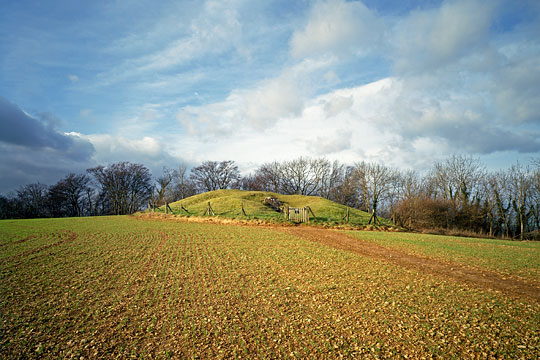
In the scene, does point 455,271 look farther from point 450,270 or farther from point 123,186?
point 123,186

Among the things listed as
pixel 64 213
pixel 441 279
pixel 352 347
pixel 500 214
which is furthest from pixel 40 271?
pixel 64 213

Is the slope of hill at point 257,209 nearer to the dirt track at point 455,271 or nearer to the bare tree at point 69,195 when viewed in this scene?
the dirt track at point 455,271

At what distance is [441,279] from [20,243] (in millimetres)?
22203

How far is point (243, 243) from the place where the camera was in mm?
16750

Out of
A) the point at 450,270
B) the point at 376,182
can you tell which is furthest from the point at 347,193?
the point at 450,270

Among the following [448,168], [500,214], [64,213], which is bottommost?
[64,213]

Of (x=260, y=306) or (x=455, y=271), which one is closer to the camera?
(x=260, y=306)

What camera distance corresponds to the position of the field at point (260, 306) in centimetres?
539

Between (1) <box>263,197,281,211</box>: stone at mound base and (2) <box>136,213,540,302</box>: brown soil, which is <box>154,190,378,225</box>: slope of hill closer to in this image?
(1) <box>263,197,281,211</box>: stone at mound base

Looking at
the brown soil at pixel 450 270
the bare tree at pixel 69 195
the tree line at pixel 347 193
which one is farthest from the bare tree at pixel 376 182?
the bare tree at pixel 69 195

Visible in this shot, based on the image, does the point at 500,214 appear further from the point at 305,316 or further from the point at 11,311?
the point at 11,311

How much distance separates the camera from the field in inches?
212

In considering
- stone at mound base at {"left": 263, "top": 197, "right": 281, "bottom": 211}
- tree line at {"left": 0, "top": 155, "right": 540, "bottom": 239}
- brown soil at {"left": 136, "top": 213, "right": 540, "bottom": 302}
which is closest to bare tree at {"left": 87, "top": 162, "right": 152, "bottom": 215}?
tree line at {"left": 0, "top": 155, "right": 540, "bottom": 239}

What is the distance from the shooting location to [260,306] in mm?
7336
